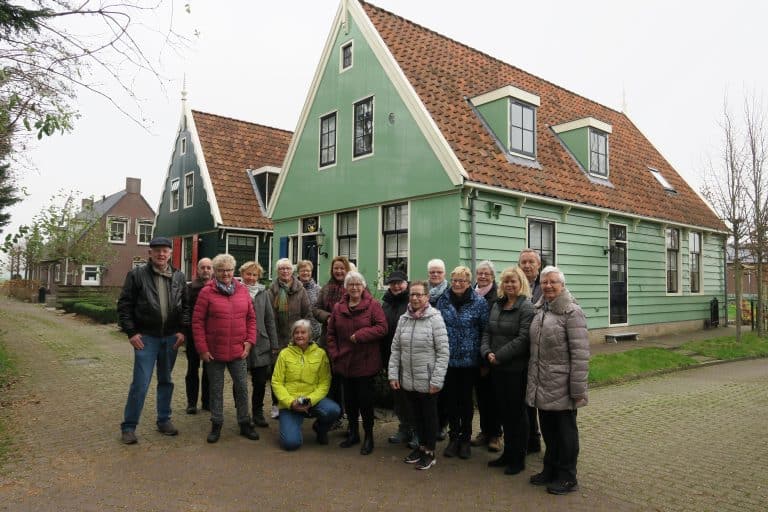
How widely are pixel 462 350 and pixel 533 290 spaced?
104 centimetres

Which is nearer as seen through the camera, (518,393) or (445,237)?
(518,393)

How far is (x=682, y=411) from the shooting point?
700 centimetres

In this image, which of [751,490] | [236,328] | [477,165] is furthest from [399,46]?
[751,490]

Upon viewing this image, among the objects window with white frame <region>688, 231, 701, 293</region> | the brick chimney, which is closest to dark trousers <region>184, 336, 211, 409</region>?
window with white frame <region>688, 231, 701, 293</region>

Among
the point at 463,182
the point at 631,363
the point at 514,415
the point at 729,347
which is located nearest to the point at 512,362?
the point at 514,415

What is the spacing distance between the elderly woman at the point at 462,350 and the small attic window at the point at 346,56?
9.75 meters

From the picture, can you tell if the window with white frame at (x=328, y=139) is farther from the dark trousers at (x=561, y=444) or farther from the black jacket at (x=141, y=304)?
the dark trousers at (x=561, y=444)

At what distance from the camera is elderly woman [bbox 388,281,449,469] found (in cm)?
481

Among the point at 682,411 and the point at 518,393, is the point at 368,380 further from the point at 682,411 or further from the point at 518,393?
the point at 682,411

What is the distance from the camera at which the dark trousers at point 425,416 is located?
482cm

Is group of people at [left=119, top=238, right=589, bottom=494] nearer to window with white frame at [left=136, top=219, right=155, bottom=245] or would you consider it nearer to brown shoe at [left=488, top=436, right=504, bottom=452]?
brown shoe at [left=488, top=436, right=504, bottom=452]

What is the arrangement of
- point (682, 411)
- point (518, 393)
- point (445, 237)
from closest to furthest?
point (518, 393), point (682, 411), point (445, 237)

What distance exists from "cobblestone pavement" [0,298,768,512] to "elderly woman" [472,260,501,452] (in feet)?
0.86

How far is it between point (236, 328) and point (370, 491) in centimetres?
227
